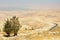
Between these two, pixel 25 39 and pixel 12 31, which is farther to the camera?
pixel 12 31

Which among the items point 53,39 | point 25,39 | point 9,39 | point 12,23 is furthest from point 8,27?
point 53,39

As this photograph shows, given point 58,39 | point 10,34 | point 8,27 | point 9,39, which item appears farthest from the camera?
point 10,34

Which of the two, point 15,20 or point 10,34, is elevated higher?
point 15,20

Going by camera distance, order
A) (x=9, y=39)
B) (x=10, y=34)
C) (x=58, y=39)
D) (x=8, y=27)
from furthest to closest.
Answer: (x=10, y=34)
(x=8, y=27)
(x=9, y=39)
(x=58, y=39)

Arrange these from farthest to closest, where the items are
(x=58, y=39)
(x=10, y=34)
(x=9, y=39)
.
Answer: (x=10, y=34), (x=9, y=39), (x=58, y=39)

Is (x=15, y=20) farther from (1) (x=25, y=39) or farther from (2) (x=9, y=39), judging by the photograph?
(1) (x=25, y=39)

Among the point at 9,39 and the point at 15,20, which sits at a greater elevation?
the point at 15,20

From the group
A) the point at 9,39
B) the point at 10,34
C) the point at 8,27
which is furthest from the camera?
the point at 10,34

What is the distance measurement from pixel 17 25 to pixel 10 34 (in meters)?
3.50

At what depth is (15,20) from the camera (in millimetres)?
45438

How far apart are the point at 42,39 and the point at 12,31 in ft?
43.2

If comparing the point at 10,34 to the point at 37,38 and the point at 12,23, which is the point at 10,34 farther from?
the point at 37,38

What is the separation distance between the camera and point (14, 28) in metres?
44.8

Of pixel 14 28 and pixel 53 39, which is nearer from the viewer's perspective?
pixel 53 39
